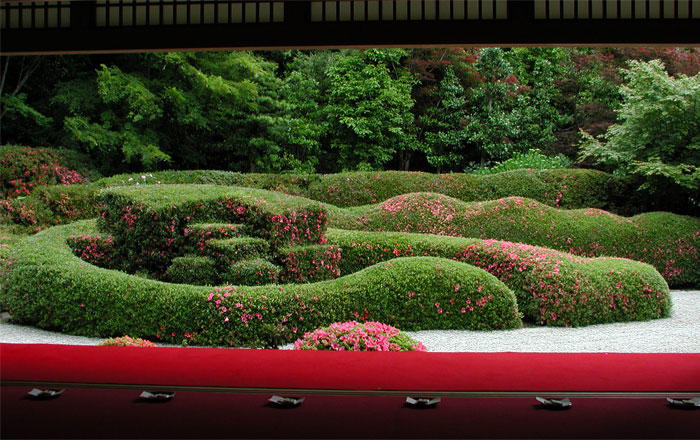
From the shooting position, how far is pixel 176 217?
22.3 ft

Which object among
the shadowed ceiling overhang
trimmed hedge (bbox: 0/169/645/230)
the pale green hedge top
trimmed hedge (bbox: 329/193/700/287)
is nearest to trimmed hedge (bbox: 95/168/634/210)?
trimmed hedge (bbox: 0/169/645/230)

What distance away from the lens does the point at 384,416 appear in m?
2.69

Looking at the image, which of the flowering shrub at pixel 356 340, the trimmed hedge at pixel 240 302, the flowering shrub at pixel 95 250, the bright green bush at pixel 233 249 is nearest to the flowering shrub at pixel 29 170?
the flowering shrub at pixel 95 250

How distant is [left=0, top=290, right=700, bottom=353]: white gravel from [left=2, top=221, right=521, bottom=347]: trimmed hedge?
0.15 metres

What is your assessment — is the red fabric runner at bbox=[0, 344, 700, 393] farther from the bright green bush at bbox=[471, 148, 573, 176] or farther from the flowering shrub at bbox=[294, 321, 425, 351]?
the bright green bush at bbox=[471, 148, 573, 176]

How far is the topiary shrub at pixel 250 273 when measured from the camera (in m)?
6.44

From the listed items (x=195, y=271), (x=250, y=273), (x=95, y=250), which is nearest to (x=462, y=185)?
(x=250, y=273)

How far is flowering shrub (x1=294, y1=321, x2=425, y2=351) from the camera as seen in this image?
4086 mm

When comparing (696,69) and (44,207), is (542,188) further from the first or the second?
(44,207)

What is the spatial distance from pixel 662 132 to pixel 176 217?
31.6 feet

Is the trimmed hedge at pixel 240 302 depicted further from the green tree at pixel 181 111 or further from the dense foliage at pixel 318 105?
the dense foliage at pixel 318 105

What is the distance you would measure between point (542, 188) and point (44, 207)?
A: 947 cm

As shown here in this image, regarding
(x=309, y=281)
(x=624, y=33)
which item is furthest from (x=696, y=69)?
(x=624, y=33)

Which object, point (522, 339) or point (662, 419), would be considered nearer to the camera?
point (662, 419)
